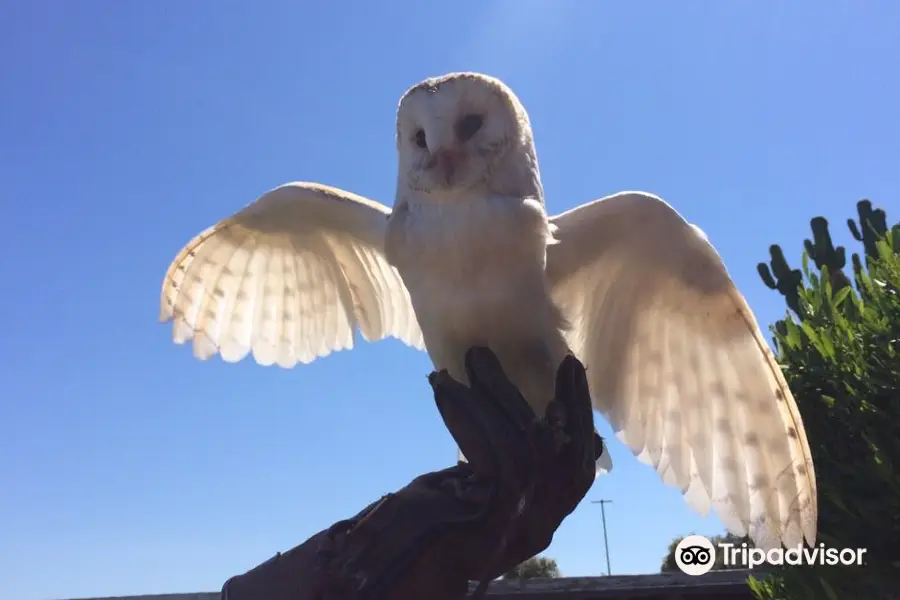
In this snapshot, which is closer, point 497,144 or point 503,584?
point 497,144

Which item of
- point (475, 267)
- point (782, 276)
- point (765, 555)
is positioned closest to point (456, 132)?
point (475, 267)

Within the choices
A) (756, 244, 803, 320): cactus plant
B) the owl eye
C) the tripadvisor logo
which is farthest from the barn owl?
(756, 244, 803, 320): cactus plant

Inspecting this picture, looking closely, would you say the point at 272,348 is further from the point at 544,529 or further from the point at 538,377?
the point at 544,529

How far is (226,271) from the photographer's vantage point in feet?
8.18

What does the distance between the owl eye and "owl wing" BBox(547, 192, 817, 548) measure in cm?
42

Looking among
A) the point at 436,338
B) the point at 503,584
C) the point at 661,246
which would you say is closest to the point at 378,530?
the point at 436,338

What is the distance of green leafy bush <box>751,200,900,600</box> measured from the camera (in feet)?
7.32

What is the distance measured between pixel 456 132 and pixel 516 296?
412 mm

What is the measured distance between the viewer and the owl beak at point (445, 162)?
5.33 ft

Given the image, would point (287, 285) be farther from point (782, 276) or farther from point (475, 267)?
point (782, 276)

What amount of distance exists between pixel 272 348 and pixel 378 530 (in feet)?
4.24

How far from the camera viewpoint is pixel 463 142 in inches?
65.8

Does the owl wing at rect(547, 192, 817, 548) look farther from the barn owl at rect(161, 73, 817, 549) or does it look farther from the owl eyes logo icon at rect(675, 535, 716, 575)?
the owl eyes logo icon at rect(675, 535, 716, 575)

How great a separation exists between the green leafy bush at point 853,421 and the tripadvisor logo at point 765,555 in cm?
3
